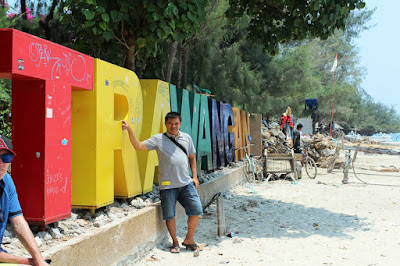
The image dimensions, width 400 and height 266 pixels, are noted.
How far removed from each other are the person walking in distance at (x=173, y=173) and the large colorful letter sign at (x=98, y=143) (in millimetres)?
345

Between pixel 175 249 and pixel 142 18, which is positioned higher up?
pixel 142 18

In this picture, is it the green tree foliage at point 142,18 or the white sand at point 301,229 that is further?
the green tree foliage at point 142,18

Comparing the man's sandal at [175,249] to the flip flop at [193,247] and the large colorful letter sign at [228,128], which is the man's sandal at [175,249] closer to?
the flip flop at [193,247]

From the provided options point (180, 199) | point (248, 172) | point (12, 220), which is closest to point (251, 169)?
point (248, 172)

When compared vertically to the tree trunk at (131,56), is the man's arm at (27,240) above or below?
below

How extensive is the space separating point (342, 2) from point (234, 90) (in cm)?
1066

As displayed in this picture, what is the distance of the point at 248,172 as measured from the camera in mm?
13086

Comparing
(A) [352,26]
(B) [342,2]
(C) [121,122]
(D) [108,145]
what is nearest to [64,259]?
(D) [108,145]

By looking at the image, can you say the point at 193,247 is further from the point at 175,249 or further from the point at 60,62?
the point at 60,62

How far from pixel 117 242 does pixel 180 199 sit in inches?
49.6

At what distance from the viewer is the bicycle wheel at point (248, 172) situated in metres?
12.8

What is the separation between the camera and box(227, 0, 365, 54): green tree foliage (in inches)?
276

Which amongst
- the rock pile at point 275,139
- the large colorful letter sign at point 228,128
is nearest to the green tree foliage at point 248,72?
the rock pile at point 275,139

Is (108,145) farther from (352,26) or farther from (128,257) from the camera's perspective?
(352,26)
